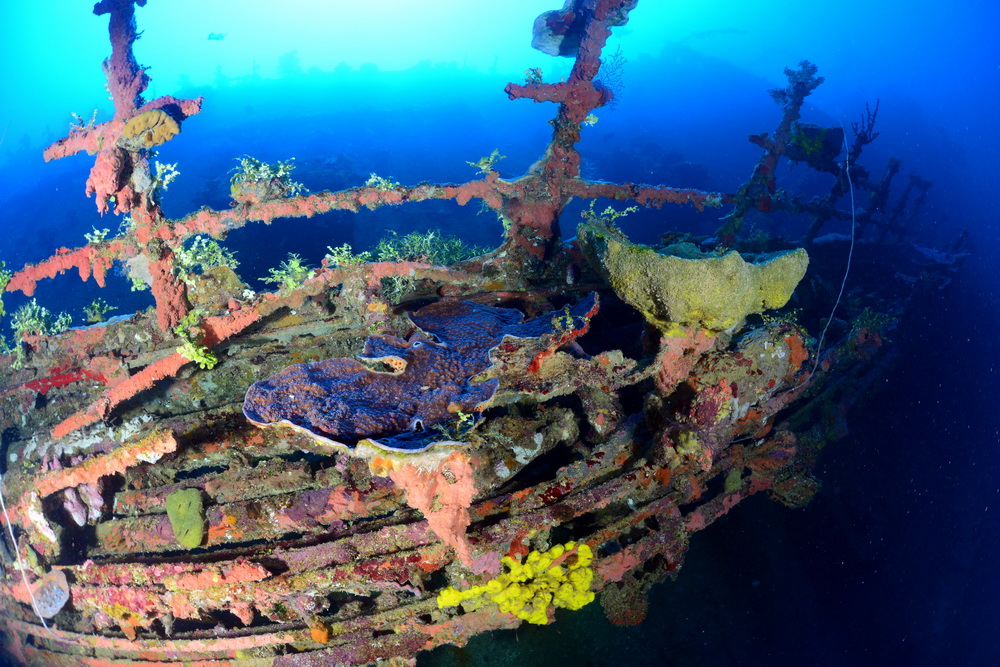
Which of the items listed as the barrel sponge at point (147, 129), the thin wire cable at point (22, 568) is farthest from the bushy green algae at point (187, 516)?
the barrel sponge at point (147, 129)

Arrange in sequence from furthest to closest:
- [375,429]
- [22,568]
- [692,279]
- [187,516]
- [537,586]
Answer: [22,568]
[187,516]
[537,586]
[692,279]
[375,429]

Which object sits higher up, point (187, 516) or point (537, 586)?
point (187, 516)

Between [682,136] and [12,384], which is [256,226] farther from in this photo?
[682,136]

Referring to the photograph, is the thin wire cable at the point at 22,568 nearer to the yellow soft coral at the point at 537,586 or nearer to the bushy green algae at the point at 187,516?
the bushy green algae at the point at 187,516

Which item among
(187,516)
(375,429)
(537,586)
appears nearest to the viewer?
(375,429)

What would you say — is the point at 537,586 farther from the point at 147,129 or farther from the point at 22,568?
the point at 22,568

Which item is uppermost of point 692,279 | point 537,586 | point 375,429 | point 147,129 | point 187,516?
point 147,129

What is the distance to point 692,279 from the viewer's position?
132 inches

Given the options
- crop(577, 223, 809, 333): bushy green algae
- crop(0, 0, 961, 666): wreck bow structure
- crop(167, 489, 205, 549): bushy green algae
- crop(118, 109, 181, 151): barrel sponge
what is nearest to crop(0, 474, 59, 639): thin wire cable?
crop(0, 0, 961, 666): wreck bow structure

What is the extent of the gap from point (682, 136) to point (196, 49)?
6078 inches

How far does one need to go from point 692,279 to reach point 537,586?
324 cm

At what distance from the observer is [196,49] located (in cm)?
13225

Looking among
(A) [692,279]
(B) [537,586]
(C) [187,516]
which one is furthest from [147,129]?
(B) [537,586]

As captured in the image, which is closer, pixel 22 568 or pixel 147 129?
pixel 147 129
